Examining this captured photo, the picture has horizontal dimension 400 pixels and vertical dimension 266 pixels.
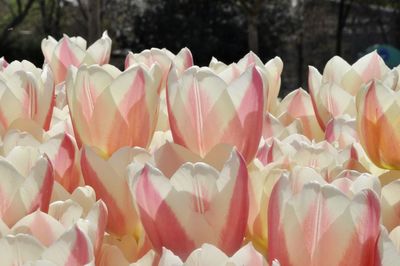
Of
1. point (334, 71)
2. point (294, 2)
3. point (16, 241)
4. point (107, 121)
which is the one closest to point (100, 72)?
point (107, 121)

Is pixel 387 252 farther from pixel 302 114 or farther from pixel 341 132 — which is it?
pixel 302 114

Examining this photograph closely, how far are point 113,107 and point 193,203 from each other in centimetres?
19

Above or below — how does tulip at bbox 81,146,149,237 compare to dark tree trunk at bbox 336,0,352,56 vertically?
above

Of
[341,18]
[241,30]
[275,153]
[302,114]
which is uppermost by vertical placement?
[275,153]

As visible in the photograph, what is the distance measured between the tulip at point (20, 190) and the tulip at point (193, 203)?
0.08 metres

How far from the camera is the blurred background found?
19.3 meters

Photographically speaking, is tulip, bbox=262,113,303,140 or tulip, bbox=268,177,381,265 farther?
tulip, bbox=262,113,303,140

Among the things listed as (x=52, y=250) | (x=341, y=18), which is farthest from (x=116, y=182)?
(x=341, y=18)

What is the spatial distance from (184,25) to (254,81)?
1899cm

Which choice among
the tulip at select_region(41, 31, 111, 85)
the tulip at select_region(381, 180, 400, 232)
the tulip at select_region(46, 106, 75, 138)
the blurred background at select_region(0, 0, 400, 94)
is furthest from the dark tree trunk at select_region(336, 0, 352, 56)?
the tulip at select_region(381, 180, 400, 232)

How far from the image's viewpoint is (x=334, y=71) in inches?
43.4

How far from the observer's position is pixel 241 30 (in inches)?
771

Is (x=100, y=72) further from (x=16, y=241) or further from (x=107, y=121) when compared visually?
(x=16, y=241)

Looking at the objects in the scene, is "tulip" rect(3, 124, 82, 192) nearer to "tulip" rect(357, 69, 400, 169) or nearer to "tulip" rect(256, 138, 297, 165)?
"tulip" rect(256, 138, 297, 165)
